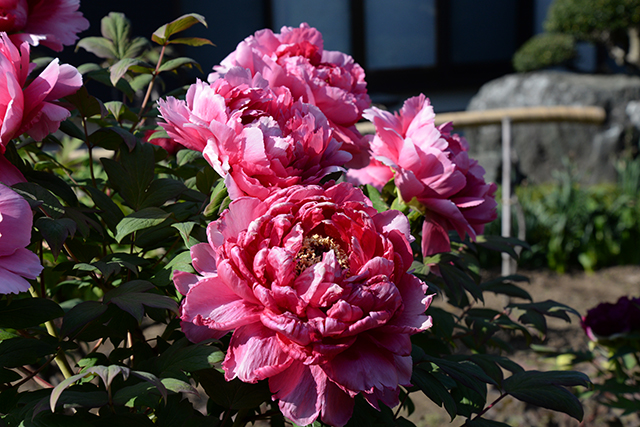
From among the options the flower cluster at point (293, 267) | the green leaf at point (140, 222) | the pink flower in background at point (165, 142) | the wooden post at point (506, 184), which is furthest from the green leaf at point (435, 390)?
the wooden post at point (506, 184)

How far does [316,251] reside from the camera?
658 mm

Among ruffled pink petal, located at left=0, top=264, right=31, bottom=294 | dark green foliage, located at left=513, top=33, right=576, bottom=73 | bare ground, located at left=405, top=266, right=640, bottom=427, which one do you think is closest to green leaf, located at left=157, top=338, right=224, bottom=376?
ruffled pink petal, located at left=0, top=264, right=31, bottom=294

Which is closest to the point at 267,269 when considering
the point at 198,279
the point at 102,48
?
the point at 198,279

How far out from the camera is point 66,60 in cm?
507

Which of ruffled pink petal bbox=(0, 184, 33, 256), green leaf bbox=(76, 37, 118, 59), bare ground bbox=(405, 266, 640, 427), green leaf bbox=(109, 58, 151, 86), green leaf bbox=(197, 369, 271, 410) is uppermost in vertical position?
green leaf bbox=(76, 37, 118, 59)

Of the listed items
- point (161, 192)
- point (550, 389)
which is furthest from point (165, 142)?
point (550, 389)

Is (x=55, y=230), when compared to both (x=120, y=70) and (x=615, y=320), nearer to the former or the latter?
(x=120, y=70)

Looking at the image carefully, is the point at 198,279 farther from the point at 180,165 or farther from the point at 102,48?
the point at 102,48

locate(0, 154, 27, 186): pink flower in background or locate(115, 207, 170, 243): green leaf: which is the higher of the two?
locate(0, 154, 27, 186): pink flower in background

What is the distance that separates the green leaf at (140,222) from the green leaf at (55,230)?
0.08m

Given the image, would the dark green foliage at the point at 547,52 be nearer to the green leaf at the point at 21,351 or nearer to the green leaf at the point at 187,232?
the green leaf at the point at 187,232

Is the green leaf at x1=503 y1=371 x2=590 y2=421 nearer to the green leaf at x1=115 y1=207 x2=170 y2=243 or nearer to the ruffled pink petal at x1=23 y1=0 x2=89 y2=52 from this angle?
the green leaf at x1=115 y1=207 x2=170 y2=243

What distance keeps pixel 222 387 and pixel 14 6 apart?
617mm

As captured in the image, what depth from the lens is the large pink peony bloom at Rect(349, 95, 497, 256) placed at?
0.86m
